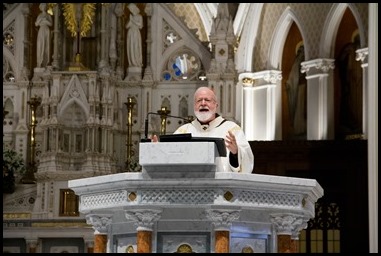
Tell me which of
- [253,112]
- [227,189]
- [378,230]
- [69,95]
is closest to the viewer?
[227,189]

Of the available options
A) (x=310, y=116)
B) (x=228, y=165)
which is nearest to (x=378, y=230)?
(x=228, y=165)

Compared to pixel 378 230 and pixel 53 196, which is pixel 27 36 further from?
pixel 378 230

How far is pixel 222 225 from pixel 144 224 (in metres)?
0.65

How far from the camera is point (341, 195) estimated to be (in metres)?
20.2

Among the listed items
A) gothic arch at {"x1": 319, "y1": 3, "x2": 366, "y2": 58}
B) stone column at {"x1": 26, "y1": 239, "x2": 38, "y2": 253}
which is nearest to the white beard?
stone column at {"x1": 26, "y1": 239, "x2": 38, "y2": 253}

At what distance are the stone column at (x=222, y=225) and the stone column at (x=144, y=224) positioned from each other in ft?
1.51

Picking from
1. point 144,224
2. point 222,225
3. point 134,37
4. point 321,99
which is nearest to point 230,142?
point 222,225

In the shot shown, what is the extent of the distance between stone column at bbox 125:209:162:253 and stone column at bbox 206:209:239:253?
0.46 m

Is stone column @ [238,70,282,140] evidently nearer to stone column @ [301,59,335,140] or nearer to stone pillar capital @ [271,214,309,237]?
stone column @ [301,59,335,140]

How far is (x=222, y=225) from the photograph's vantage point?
9703 mm

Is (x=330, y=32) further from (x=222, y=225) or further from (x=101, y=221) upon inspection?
(x=222, y=225)

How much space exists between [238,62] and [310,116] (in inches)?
90.4

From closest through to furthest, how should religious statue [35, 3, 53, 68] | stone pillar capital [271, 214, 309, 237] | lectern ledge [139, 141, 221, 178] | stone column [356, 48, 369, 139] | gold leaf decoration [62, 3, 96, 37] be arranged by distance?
lectern ledge [139, 141, 221, 178] → stone pillar capital [271, 214, 309, 237] → stone column [356, 48, 369, 139] → gold leaf decoration [62, 3, 96, 37] → religious statue [35, 3, 53, 68]

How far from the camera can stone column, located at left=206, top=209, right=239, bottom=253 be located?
9.67 metres
